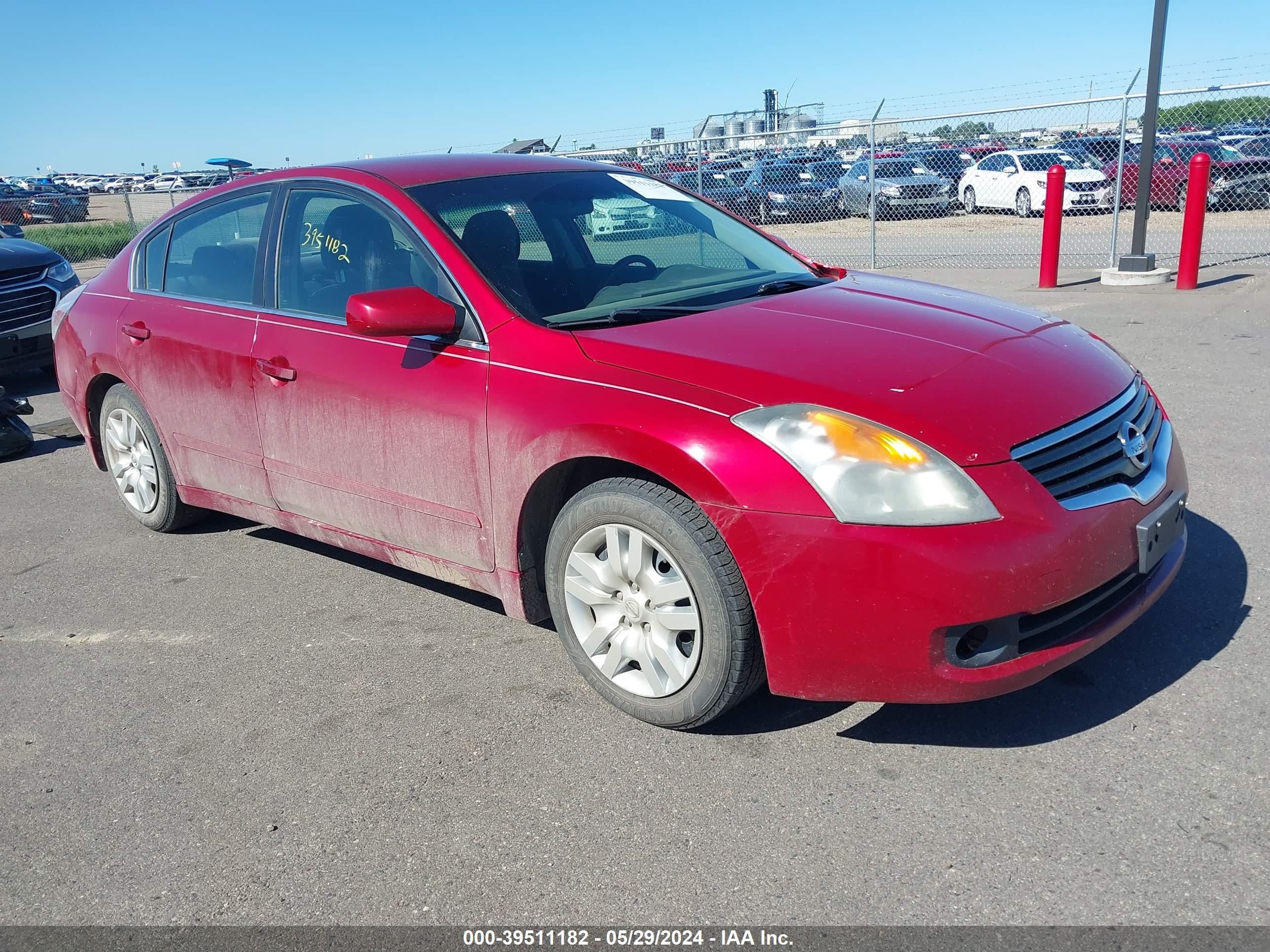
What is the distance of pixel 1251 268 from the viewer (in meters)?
12.4

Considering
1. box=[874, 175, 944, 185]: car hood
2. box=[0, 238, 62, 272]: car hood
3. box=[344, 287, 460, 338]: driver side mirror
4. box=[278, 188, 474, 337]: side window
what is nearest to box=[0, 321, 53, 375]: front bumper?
box=[0, 238, 62, 272]: car hood

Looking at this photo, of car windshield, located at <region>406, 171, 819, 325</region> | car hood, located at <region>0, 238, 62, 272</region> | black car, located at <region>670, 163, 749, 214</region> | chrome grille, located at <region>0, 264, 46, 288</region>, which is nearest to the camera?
car windshield, located at <region>406, 171, 819, 325</region>

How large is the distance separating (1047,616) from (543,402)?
1526 millimetres

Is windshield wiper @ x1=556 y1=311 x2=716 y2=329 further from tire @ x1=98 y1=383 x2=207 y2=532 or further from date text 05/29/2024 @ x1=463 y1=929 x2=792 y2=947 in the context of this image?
tire @ x1=98 y1=383 x2=207 y2=532

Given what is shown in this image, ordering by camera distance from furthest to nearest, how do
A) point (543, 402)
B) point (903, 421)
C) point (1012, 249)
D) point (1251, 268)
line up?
1. point (1012, 249)
2. point (1251, 268)
3. point (543, 402)
4. point (903, 421)

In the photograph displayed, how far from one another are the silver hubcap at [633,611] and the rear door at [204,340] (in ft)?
5.67

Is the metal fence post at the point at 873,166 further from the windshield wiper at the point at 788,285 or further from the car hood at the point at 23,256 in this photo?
the windshield wiper at the point at 788,285

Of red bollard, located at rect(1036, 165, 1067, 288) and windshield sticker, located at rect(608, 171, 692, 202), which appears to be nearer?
windshield sticker, located at rect(608, 171, 692, 202)

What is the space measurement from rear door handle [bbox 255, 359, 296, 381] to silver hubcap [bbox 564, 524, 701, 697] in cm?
145

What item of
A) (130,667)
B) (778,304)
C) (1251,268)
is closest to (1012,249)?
(1251,268)

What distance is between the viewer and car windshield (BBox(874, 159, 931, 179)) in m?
19.0

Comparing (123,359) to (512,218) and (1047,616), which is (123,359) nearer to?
(512,218)

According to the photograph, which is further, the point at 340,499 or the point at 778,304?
the point at 340,499

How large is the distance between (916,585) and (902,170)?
18.1 metres
